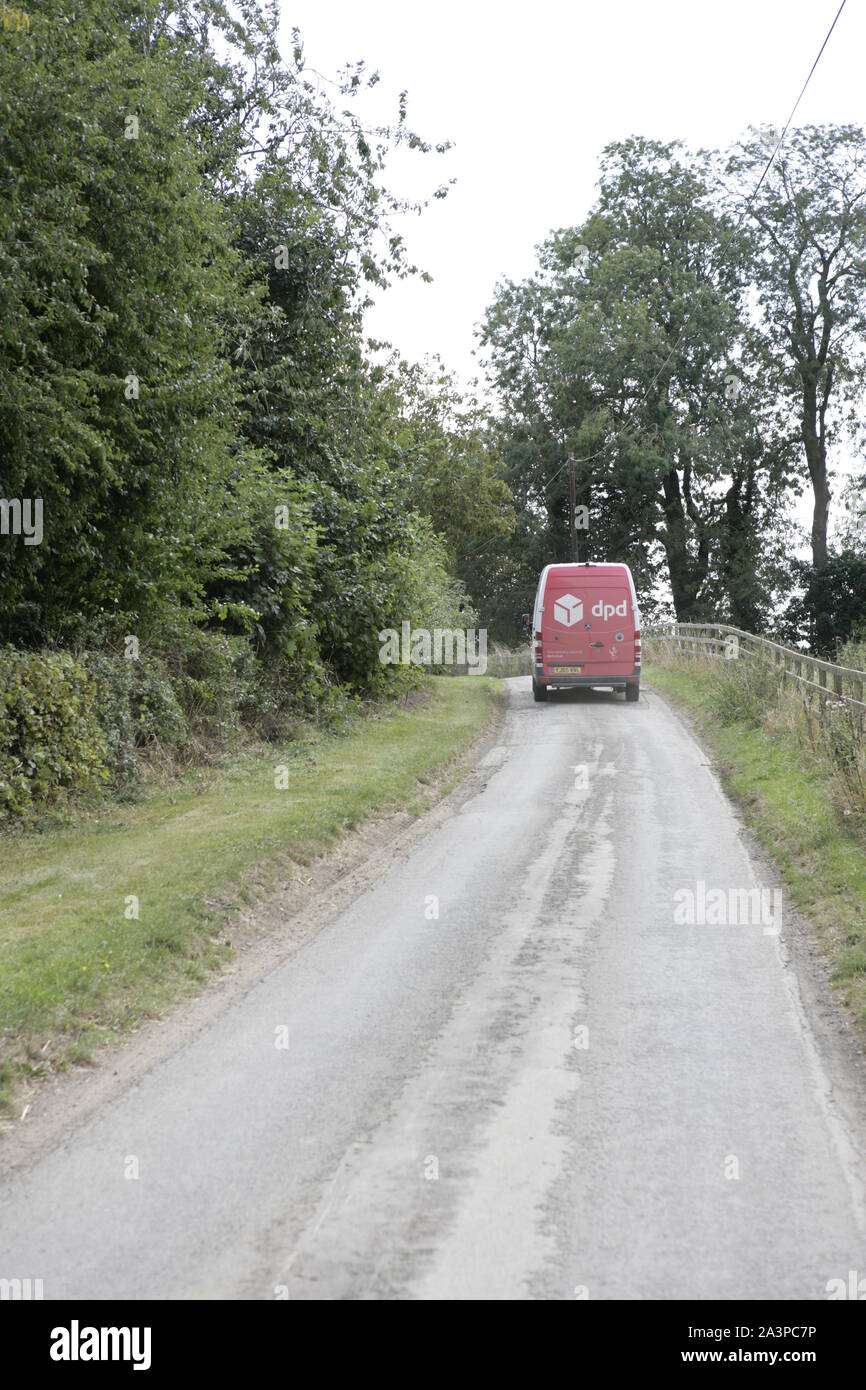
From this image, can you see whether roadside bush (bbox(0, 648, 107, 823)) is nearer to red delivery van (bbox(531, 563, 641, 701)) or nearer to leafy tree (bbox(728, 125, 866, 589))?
red delivery van (bbox(531, 563, 641, 701))

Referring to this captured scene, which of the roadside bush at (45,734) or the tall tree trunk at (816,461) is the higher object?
the tall tree trunk at (816,461)

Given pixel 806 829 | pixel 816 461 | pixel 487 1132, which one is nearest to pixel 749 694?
pixel 806 829

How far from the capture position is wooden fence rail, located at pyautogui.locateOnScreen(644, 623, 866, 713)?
1309cm

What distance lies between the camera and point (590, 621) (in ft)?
76.8

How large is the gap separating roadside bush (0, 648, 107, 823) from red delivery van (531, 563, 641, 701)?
13.4 m

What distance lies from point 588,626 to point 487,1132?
19025 mm

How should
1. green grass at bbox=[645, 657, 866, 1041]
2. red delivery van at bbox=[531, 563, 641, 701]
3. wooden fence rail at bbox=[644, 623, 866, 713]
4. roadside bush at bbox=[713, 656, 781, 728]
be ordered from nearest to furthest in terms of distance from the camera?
green grass at bbox=[645, 657, 866, 1041] < wooden fence rail at bbox=[644, 623, 866, 713] < roadside bush at bbox=[713, 656, 781, 728] < red delivery van at bbox=[531, 563, 641, 701]

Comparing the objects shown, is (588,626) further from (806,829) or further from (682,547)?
(682,547)

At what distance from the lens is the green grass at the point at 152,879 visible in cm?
627

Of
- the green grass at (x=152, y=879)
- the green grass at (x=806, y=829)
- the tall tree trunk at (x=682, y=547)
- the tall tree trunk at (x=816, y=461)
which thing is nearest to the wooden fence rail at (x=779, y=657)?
the green grass at (x=806, y=829)

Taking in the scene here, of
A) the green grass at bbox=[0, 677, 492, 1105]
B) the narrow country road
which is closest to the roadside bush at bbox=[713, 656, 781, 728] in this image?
the green grass at bbox=[0, 677, 492, 1105]

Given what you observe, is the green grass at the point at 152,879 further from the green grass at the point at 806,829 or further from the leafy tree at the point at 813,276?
the leafy tree at the point at 813,276

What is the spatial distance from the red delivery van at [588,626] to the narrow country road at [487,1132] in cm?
1505
